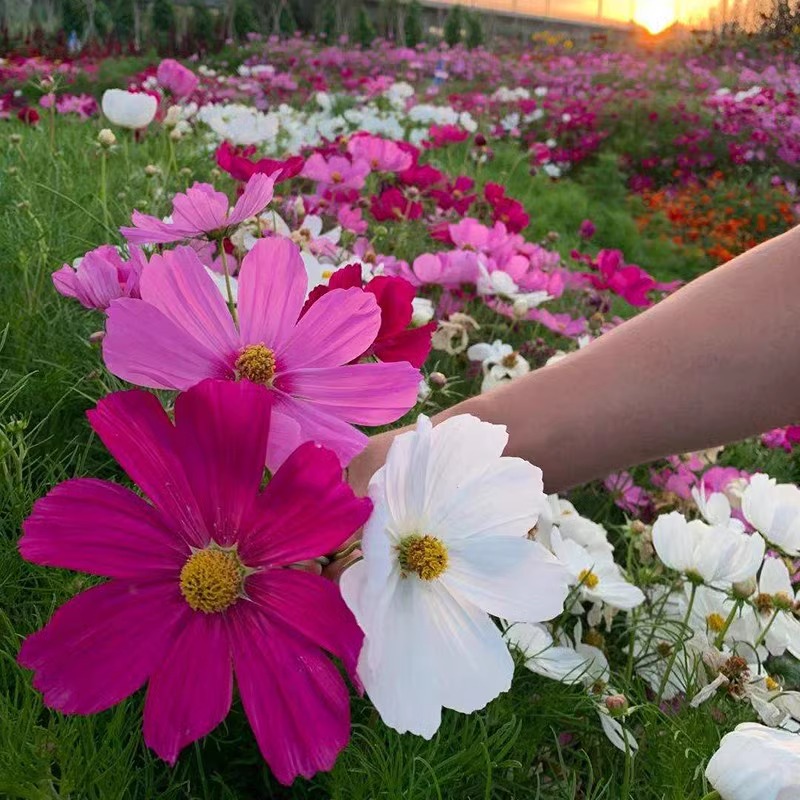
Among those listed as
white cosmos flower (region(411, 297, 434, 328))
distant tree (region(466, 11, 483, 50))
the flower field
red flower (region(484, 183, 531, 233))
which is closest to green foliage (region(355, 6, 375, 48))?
distant tree (region(466, 11, 483, 50))

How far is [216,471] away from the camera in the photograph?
43cm

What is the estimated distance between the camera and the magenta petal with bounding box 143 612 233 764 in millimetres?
406

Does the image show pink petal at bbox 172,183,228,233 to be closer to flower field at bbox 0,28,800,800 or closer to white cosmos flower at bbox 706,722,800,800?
flower field at bbox 0,28,800,800

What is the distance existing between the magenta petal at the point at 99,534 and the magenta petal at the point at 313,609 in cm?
5

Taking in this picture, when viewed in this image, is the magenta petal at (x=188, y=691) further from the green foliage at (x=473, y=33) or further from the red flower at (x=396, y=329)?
the green foliage at (x=473, y=33)

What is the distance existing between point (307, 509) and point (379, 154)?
4.99 feet

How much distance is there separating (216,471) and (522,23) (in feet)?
90.9

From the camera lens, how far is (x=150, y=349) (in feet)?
1.49

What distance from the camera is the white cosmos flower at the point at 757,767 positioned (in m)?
0.48

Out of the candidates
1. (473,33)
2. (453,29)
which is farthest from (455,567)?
(473,33)

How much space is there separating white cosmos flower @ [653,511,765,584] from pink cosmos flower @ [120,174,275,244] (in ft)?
1.71

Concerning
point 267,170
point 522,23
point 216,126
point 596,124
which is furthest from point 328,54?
point 522,23

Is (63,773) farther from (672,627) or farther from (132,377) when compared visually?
(672,627)

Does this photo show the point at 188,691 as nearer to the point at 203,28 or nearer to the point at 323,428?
the point at 323,428
